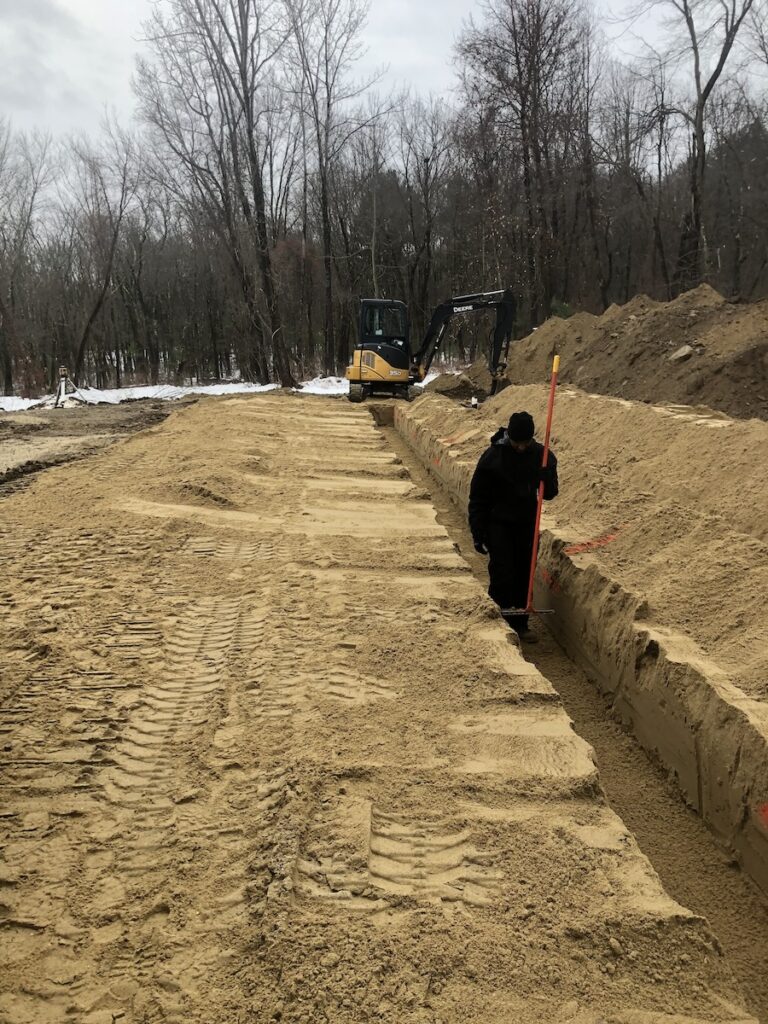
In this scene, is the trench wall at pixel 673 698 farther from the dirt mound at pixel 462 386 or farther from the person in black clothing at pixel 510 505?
the dirt mound at pixel 462 386

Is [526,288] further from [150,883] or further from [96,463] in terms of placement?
[150,883]

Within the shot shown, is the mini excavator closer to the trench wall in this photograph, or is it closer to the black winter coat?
the black winter coat

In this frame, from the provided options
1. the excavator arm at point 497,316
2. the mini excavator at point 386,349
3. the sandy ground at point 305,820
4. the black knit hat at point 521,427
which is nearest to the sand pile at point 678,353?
the excavator arm at point 497,316

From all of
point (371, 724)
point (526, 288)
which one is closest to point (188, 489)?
point (371, 724)

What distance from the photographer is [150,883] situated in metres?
2.38

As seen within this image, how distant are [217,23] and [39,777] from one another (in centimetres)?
2810

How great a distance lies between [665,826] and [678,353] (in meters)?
10.5

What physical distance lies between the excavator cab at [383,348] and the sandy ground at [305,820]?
13.3 m

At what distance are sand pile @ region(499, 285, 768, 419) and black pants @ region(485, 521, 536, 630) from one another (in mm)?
6171

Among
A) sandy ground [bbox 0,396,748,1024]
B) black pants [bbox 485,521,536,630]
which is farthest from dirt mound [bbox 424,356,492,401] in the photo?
sandy ground [bbox 0,396,748,1024]

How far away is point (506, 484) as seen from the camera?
5371 mm

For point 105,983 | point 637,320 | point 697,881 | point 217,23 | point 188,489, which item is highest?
point 217,23

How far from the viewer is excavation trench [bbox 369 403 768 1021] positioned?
110 inches

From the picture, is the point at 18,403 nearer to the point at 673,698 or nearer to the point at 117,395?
the point at 117,395
